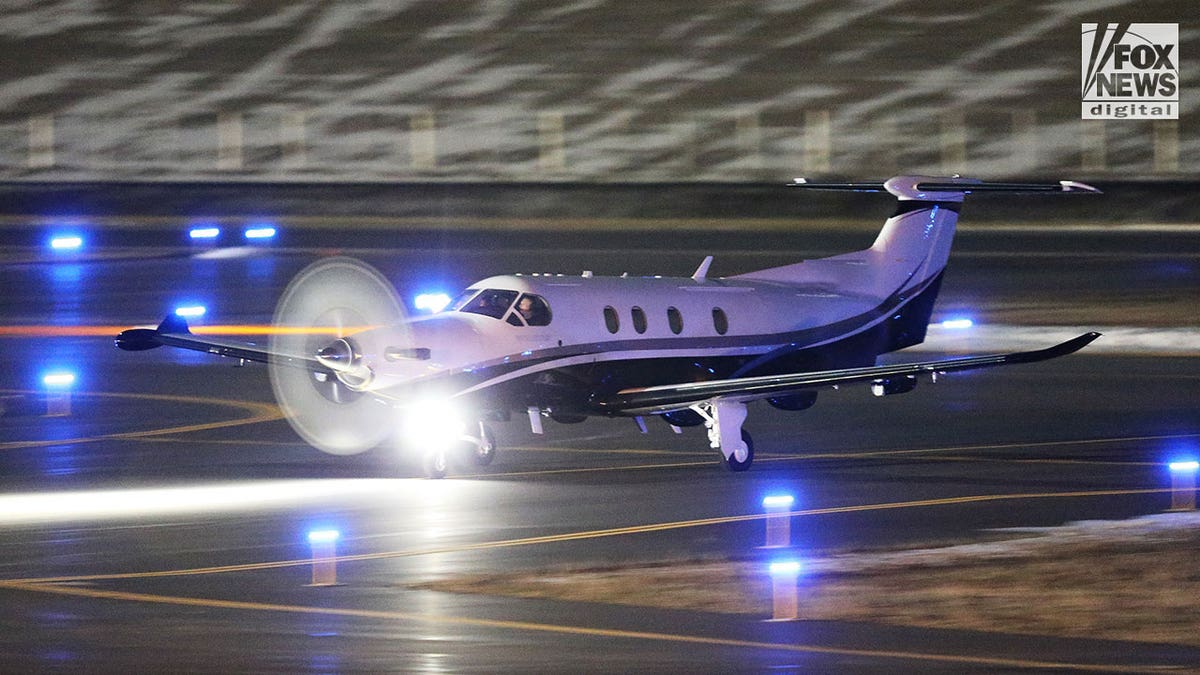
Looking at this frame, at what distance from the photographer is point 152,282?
5097 cm

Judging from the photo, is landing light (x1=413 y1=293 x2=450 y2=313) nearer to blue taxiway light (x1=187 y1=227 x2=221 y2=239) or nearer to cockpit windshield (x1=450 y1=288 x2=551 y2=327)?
cockpit windshield (x1=450 y1=288 x2=551 y2=327)

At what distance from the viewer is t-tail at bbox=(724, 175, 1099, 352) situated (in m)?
30.6

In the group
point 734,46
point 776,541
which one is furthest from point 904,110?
point 776,541

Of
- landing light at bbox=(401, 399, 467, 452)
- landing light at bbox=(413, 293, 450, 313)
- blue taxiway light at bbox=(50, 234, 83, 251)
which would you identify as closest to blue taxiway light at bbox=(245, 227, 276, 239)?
blue taxiway light at bbox=(50, 234, 83, 251)

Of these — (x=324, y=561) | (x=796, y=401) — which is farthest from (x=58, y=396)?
(x=324, y=561)

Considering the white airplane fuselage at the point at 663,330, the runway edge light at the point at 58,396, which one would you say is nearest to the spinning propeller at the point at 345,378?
the white airplane fuselage at the point at 663,330

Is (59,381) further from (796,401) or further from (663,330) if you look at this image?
(796,401)

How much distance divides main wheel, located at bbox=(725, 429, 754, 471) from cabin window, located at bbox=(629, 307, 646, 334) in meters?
2.05

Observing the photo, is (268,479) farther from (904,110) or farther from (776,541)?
(904,110)

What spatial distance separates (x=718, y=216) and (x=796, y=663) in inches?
1791

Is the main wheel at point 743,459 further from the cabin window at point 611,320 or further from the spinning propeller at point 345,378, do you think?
the spinning propeller at point 345,378

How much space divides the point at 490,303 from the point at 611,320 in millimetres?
1716

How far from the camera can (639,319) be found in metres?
27.9

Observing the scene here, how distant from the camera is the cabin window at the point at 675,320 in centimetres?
2809
